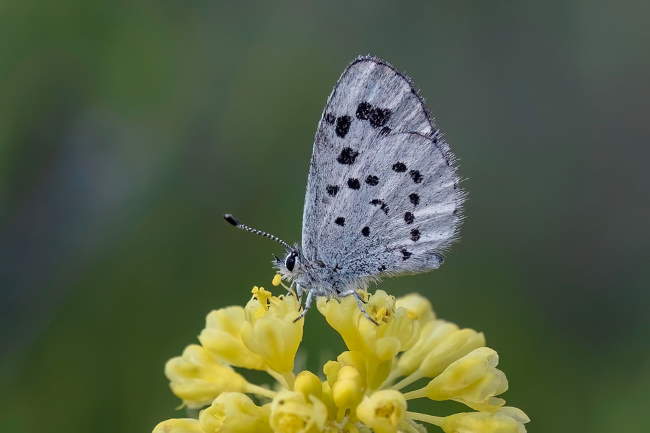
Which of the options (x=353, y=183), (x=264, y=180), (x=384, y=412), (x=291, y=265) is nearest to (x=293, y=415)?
(x=384, y=412)

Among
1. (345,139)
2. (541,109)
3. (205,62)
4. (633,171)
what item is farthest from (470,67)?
(345,139)

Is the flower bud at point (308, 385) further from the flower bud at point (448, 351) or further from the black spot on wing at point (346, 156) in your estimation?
the black spot on wing at point (346, 156)

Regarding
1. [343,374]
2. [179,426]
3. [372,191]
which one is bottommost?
[179,426]

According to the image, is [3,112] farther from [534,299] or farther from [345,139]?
[534,299]

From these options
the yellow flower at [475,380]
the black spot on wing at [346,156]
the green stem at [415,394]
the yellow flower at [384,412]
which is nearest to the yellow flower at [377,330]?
the green stem at [415,394]

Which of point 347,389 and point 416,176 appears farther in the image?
point 416,176

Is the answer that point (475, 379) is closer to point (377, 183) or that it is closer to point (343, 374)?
point (343, 374)

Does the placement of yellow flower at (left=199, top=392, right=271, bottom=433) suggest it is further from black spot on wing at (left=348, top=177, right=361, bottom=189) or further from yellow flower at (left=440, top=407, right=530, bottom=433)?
black spot on wing at (left=348, top=177, right=361, bottom=189)
